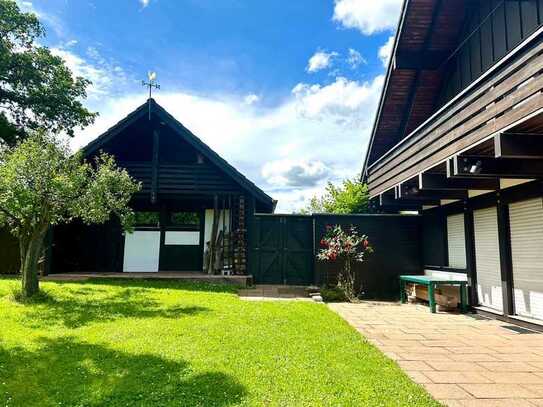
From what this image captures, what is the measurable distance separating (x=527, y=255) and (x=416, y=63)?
5240 mm

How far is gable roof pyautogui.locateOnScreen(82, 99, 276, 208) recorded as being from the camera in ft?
33.5

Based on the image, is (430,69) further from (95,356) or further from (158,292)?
(95,356)

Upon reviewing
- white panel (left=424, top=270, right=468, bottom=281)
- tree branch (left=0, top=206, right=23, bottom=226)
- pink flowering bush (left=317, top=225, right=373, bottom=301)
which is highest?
tree branch (left=0, top=206, right=23, bottom=226)

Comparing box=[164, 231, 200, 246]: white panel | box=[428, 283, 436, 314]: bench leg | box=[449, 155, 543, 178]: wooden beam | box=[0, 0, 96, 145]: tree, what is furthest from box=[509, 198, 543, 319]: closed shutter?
box=[0, 0, 96, 145]: tree

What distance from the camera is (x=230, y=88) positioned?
34.1 ft

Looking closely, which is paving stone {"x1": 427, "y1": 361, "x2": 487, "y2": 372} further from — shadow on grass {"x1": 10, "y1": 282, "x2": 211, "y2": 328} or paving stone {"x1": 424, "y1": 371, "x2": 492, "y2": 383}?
shadow on grass {"x1": 10, "y1": 282, "x2": 211, "y2": 328}

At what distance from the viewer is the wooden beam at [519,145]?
4.54 metres

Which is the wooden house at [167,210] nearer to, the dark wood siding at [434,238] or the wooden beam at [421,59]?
the dark wood siding at [434,238]

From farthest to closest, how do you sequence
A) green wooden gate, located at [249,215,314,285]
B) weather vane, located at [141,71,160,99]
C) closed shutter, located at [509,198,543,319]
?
weather vane, located at [141,71,160,99], green wooden gate, located at [249,215,314,285], closed shutter, located at [509,198,543,319]

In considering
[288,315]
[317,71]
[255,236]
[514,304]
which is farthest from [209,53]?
[514,304]

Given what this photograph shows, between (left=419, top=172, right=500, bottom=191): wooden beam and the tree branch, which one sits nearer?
the tree branch

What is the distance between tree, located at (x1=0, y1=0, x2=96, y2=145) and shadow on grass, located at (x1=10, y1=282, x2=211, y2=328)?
9.51 metres

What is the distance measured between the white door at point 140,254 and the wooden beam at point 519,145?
10.1m

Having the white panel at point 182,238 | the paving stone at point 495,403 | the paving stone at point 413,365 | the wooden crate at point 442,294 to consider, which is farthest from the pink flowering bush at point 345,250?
the paving stone at point 495,403
